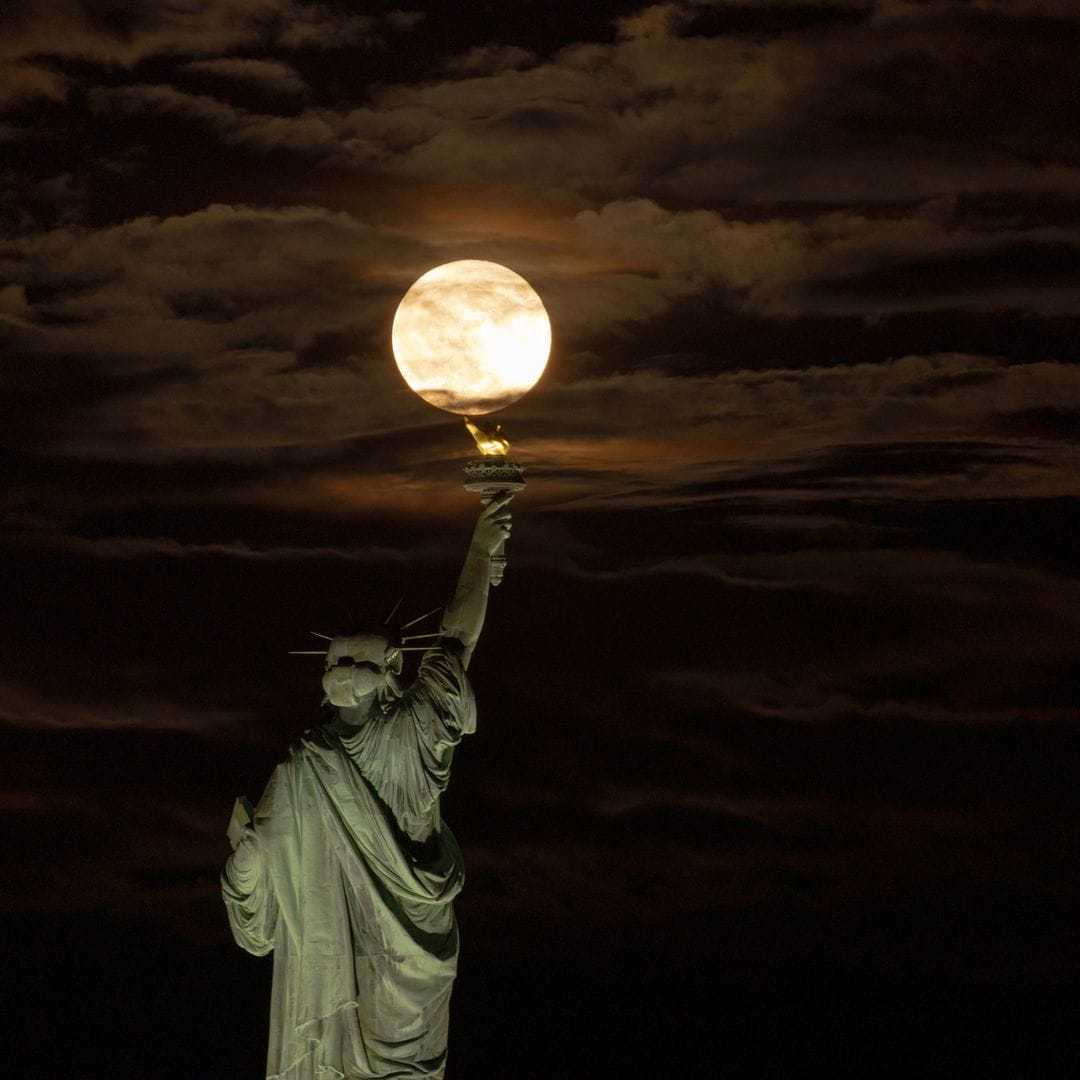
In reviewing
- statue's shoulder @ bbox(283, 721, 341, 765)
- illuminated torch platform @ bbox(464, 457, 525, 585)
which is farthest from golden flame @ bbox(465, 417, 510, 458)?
statue's shoulder @ bbox(283, 721, 341, 765)

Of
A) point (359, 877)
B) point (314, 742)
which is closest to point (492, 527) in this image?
point (314, 742)

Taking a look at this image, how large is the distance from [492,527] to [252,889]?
62.0 inches

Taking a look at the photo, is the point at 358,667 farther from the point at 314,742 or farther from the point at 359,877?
the point at 359,877

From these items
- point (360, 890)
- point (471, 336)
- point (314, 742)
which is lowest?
point (360, 890)

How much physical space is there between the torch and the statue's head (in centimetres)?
91

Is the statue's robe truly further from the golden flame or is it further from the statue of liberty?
the golden flame

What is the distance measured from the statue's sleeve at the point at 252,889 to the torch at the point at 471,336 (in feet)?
5.01

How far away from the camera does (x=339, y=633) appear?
23.2 ft

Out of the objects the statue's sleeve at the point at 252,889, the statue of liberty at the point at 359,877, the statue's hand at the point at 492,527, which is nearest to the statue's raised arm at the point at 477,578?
the statue's hand at the point at 492,527

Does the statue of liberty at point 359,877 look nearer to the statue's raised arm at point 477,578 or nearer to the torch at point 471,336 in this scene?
the statue's raised arm at point 477,578

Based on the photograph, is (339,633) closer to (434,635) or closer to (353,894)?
(434,635)

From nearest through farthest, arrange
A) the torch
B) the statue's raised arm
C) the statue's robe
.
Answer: the statue's robe → the torch → the statue's raised arm

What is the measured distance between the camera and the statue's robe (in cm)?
689

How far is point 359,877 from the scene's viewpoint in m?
6.93
